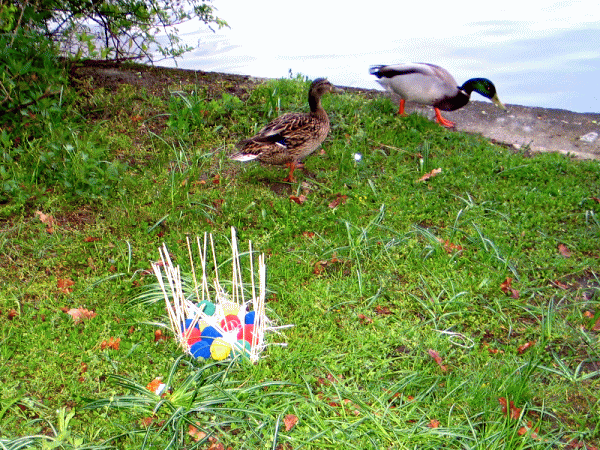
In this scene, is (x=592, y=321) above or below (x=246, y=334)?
below

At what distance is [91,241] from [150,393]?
5.93 feet

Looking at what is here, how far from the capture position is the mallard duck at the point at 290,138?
485 centimetres

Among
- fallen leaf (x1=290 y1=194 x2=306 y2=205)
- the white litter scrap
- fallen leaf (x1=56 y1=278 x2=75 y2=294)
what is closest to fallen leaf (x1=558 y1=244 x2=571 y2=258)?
fallen leaf (x1=290 y1=194 x2=306 y2=205)

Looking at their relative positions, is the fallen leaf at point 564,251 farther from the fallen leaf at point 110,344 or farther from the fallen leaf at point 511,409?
the fallen leaf at point 110,344

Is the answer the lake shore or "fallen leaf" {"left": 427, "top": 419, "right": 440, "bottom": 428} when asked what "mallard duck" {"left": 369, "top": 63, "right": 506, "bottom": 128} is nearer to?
the lake shore

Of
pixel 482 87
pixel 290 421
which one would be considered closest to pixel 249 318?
pixel 290 421

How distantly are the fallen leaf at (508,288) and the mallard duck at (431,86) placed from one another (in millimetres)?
3019

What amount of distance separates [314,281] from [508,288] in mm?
1409

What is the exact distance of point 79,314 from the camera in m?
3.48

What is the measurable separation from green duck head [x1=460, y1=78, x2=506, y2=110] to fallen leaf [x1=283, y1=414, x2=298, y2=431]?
5106 millimetres

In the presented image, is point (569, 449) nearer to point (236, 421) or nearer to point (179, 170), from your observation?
point (236, 421)

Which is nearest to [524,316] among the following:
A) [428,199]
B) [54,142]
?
[428,199]

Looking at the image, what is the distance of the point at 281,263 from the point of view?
4000 millimetres

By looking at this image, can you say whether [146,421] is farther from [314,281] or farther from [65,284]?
[314,281]
